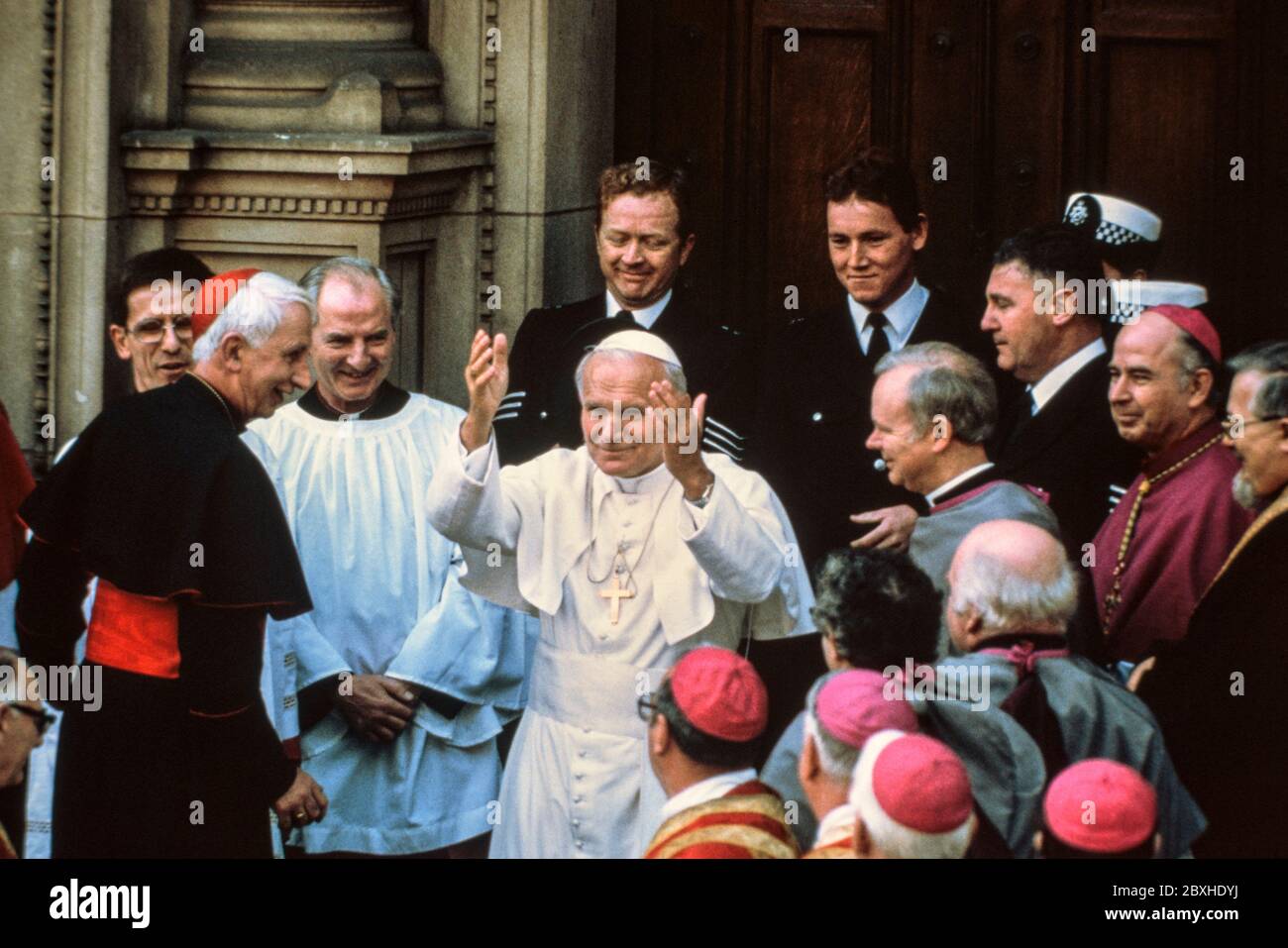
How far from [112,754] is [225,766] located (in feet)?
0.94

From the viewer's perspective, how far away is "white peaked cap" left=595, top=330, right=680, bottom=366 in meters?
6.23

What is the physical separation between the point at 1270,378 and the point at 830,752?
1542 millimetres

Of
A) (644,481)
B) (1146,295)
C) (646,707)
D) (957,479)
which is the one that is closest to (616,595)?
(644,481)

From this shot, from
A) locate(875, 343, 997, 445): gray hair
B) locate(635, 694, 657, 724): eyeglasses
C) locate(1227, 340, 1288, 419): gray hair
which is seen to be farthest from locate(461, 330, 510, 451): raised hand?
locate(1227, 340, 1288, 419): gray hair

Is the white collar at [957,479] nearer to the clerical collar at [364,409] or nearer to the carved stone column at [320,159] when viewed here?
the clerical collar at [364,409]

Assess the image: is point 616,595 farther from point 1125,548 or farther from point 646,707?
point 1125,548

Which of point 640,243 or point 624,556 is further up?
point 640,243

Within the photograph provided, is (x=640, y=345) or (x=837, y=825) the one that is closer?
(x=837, y=825)

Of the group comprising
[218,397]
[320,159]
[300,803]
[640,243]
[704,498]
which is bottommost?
[300,803]

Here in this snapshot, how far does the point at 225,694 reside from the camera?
606cm

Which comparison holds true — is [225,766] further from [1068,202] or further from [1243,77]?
[1243,77]

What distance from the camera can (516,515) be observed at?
647cm

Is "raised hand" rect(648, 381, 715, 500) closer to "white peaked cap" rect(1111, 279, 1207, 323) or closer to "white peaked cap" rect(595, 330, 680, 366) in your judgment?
"white peaked cap" rect(595, 330, 680, 366)
